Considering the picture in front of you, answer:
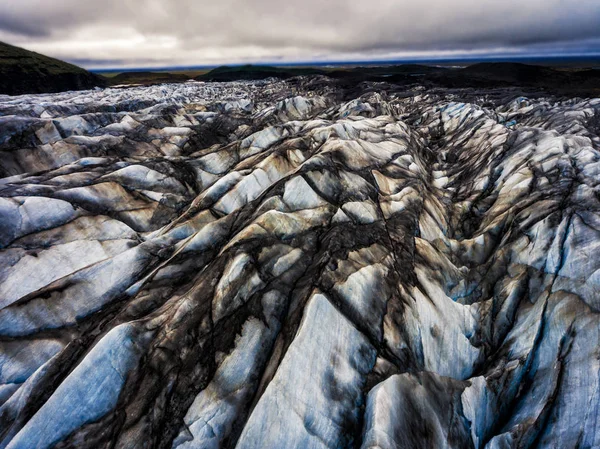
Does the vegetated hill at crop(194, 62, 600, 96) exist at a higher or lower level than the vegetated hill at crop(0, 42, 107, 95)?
lower

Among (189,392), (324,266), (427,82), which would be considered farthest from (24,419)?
(427,82)

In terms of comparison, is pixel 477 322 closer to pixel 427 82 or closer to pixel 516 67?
pixel 427 82

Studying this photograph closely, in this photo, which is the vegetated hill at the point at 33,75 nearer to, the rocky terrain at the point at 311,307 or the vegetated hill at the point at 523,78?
the rocky terrain at the point at 311,307

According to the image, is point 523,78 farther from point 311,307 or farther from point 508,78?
point 311,307

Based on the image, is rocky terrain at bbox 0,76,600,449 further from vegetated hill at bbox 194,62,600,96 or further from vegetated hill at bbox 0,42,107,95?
vegetated hill at bbox 0,42,107,95

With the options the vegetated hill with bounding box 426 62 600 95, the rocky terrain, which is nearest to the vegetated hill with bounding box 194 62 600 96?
the vegetated hill with bounding box 426 62 600 95

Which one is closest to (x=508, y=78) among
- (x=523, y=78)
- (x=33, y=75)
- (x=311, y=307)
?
(x=523, y=78)
